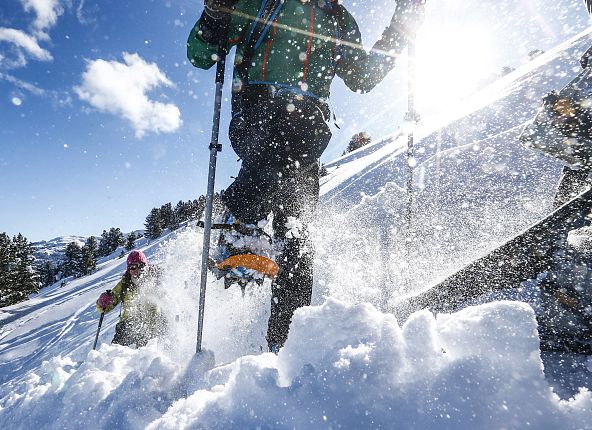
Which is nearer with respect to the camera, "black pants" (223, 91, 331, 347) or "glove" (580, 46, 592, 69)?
"glove" (580, 46, 592, 69)

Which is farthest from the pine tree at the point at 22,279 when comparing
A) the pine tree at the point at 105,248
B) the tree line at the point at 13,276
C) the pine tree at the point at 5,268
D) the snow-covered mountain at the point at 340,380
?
the snow-covered mountain at the point at 340,380

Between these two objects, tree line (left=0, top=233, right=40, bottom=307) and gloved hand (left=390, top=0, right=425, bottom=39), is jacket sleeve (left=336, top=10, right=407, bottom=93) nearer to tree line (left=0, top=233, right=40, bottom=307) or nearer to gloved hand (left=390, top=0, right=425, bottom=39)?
gloved hand (left=390, top=0, right=425, bottom=39)

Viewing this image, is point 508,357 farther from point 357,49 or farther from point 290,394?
point 357,49

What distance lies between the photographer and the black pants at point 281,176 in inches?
87.8

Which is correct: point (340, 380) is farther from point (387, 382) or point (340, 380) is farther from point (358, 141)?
point (358, 141)

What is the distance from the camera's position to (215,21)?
92.2 inches

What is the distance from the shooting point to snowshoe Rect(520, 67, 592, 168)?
5.74 ft

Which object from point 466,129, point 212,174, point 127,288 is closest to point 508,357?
point 212,174

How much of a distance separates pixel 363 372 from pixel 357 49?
8.38ft

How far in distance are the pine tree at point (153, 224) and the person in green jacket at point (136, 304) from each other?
2520 inches

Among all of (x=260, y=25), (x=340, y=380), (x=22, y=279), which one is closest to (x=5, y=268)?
(x=22, y=279)

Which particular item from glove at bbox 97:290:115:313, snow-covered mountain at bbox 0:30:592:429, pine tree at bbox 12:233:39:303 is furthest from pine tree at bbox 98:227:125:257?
snow-covered mountain at bbox 0:30:592:429

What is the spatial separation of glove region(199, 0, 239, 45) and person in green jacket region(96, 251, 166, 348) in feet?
14.2

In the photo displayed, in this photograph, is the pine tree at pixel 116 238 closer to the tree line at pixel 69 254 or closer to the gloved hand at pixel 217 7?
the tree line at pixel 69 254
